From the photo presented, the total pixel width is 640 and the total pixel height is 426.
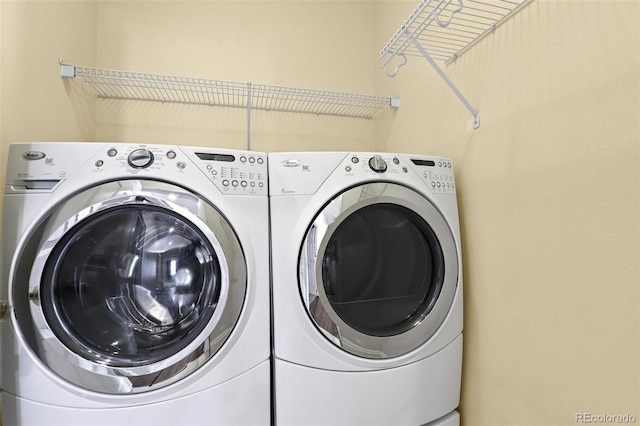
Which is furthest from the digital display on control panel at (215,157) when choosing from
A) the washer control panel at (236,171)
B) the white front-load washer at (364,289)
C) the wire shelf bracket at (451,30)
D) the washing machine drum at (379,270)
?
the wire shelf bracket at (451,30)

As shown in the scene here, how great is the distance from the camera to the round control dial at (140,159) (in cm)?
85

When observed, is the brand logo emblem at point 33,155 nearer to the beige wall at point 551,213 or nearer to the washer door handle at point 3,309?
the washer door handle at point 3,309

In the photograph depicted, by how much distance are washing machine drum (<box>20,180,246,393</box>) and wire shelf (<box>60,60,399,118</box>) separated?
816 millimetres

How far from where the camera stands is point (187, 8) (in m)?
1.63

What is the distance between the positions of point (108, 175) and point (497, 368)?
1299mm

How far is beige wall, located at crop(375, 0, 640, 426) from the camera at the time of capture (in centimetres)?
65

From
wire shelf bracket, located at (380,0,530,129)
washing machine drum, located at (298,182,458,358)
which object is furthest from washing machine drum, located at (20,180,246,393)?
wire shelf bracket, located at (380,0,530,129)

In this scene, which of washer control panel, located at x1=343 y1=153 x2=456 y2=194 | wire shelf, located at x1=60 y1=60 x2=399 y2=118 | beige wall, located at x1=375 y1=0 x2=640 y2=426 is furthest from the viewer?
wire shelf, located at x1=60 y1=60 x2=399 y2=118

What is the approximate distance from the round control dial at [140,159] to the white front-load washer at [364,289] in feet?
1.14

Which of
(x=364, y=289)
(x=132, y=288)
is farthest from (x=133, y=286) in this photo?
(x=364, y=289)

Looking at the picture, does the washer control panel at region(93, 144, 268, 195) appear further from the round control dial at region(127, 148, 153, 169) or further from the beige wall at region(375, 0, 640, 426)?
the beige wall at region(375, 0, 640, 426)

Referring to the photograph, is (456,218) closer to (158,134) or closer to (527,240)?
(527,240)

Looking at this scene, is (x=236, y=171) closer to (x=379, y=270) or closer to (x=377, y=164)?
(x=377, y=164)

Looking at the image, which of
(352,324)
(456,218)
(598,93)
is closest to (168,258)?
(352,324)
